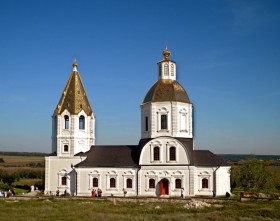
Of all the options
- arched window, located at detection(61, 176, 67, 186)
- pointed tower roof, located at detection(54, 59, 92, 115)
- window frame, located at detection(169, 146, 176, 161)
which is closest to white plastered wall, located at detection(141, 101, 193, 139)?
window frame, located at detection(169, 146, 176, 161)

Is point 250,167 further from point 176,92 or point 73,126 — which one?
point 73,126

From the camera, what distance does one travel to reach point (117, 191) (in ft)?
126

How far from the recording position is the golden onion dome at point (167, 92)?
128 ft

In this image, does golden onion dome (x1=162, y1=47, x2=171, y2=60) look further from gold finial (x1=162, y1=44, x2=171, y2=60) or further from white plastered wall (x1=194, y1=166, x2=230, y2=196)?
white plastered wall (x1=194, y1=166, x2=230, y2=196)

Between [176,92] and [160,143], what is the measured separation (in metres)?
5.38

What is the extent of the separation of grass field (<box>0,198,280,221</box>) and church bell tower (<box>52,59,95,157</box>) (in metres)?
8.85

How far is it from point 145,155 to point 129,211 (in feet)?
36.1

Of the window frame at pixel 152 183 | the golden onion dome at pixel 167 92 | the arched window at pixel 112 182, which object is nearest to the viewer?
the window frame at pixel 152 183

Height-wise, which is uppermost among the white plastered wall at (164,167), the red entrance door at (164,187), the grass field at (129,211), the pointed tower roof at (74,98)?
the pointed tower roof at (74,98)

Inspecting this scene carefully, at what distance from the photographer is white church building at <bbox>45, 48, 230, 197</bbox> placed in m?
37.2

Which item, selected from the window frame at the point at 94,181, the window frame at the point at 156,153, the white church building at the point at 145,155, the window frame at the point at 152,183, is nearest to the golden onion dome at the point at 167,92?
the white church building at the point at 145,155

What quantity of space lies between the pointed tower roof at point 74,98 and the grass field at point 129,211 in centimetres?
1130

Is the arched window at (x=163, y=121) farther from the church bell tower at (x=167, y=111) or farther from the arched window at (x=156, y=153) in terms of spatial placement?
the arched window at (x=156, y=153)

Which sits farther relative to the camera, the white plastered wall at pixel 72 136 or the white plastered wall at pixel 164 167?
the white plastered wall at pixel 72 136
